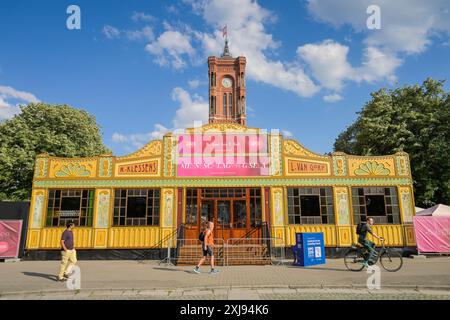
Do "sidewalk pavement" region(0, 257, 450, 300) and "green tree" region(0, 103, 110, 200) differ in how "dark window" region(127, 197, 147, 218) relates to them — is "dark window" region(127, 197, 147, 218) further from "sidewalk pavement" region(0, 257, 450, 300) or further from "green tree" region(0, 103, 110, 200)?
"green tree" region(0, 103, 110, 200)

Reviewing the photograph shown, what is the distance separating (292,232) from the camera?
53.2ft

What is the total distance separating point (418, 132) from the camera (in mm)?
24188

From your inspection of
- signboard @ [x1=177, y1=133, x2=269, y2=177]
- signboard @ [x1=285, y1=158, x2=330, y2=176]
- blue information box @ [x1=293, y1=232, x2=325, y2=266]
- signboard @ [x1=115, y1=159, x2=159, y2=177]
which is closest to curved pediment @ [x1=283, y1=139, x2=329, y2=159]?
signboard @ [x1=285, y1=158, x2=330, y2=176]

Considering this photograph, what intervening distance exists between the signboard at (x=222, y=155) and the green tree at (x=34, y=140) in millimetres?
15743

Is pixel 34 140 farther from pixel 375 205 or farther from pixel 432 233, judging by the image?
pixel 432 233

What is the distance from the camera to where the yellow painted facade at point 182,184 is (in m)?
16.1

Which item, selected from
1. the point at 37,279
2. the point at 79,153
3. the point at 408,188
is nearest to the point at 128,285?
the point at 37,279

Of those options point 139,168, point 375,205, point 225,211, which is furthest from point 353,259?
point 139,168

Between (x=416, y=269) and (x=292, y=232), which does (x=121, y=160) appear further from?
(x=416, y=269)

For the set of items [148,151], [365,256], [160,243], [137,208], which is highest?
[148,151]

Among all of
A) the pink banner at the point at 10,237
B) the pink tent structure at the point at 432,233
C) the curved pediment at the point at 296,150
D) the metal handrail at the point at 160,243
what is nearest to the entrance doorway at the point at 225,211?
the metal handrail at the point at 160,243

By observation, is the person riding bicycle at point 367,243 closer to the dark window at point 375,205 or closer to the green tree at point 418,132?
the dark window at point 375,205

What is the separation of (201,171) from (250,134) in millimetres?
3290

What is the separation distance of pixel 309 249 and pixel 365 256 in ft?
7.71
